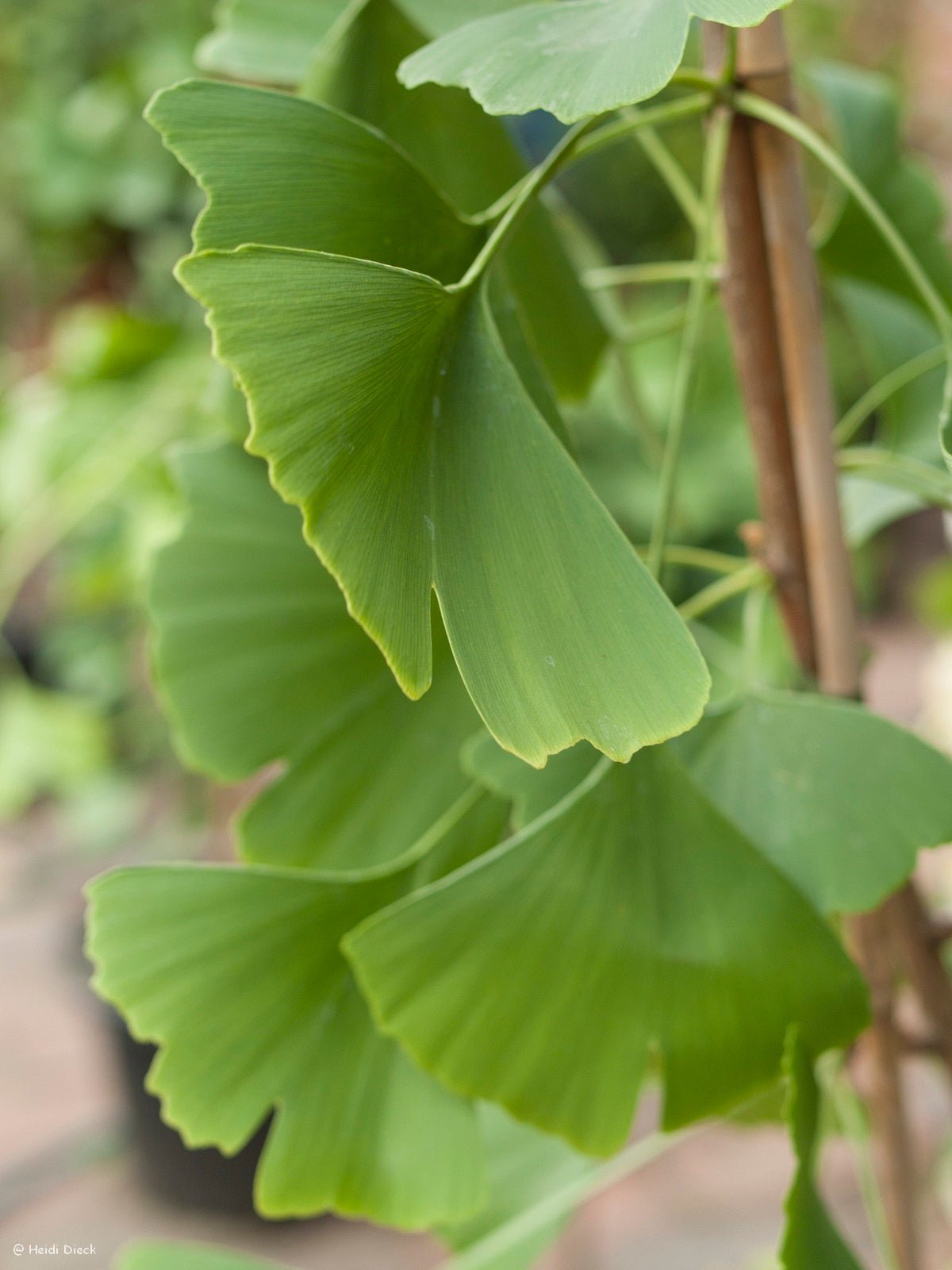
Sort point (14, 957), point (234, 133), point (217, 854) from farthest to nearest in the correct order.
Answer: point (14, 957) < point (217, 854) < point (234, 133)

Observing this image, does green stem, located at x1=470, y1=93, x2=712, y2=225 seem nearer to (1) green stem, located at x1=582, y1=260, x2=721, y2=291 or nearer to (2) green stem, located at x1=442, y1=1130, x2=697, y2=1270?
(1) green stem, located at x1=582, y1=260, x2=721, y2=291

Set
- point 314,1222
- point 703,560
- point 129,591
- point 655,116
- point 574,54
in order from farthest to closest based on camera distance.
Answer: point 129,591
point 314,1222
point 703,560
point 655,116
point 574,54

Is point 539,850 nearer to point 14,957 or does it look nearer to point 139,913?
point 139,913

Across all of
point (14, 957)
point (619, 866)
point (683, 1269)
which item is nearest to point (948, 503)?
point (619, 866)

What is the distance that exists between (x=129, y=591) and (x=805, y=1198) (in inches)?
61.0

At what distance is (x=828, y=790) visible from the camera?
1.14ft

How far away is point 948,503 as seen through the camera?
0.40 meters

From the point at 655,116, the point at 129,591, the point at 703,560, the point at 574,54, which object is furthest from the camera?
the point at 129,591

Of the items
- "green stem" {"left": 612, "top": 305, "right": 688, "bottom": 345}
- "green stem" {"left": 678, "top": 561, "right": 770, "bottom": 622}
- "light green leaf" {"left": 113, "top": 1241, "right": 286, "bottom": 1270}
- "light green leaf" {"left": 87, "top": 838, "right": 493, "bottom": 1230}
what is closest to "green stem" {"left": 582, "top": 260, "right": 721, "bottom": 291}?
"green stem" {"left": 612, "top": 305, "right": 688, "bottom": 345}

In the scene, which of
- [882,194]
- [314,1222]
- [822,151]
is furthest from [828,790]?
[314,1222]

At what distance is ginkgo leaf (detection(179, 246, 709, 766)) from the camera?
234 millimetres

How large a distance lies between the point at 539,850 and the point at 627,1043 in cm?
6

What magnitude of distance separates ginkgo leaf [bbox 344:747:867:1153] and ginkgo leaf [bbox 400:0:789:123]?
182mm

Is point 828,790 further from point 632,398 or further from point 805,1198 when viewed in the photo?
point 632,398
